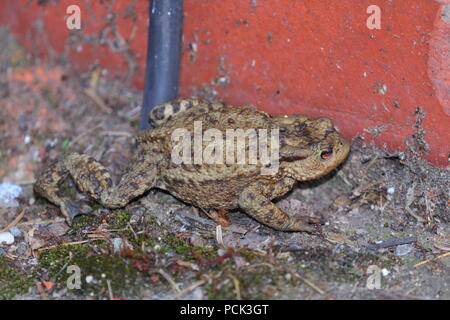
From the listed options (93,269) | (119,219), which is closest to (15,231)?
(119,219)

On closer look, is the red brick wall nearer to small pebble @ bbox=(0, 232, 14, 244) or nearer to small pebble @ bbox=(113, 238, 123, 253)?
small pebble @ bbox=(113, 238, 123, 253)

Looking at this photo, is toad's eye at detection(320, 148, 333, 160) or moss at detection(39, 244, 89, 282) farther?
toad's eye at detection(320, 148, 333, 160)

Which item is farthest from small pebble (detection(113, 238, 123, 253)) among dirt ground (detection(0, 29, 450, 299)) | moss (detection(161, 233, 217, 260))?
moss (detection(161, 233, 217, 260))

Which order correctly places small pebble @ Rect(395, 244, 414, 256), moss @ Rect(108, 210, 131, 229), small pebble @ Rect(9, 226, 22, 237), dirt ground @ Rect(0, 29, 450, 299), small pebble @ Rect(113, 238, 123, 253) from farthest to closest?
small pebble @ Rect(9, 226, 22, 237) < moss @ Rect(108, 210, 131, 229) < small pebble @ Rect(113, 238, 123, 253) < small pebble @ Rect(395, 244, 414, 256) < dirt ground @ Rect(0, 29, 450, 299)

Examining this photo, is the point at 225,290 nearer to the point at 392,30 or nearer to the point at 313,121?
the point at 313,121

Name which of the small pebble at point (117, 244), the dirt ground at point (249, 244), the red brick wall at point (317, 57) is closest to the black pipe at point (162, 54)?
the red brick wall at point (317, 57)

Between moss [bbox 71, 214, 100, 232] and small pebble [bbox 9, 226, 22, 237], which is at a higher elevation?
moss [bbox 71, 214, 100, 232]

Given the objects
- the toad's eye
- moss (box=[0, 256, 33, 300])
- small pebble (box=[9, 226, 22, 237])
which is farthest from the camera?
small pebble (box=[9, 226, 22, 237])

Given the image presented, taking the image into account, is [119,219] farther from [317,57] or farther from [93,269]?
[317,57]
